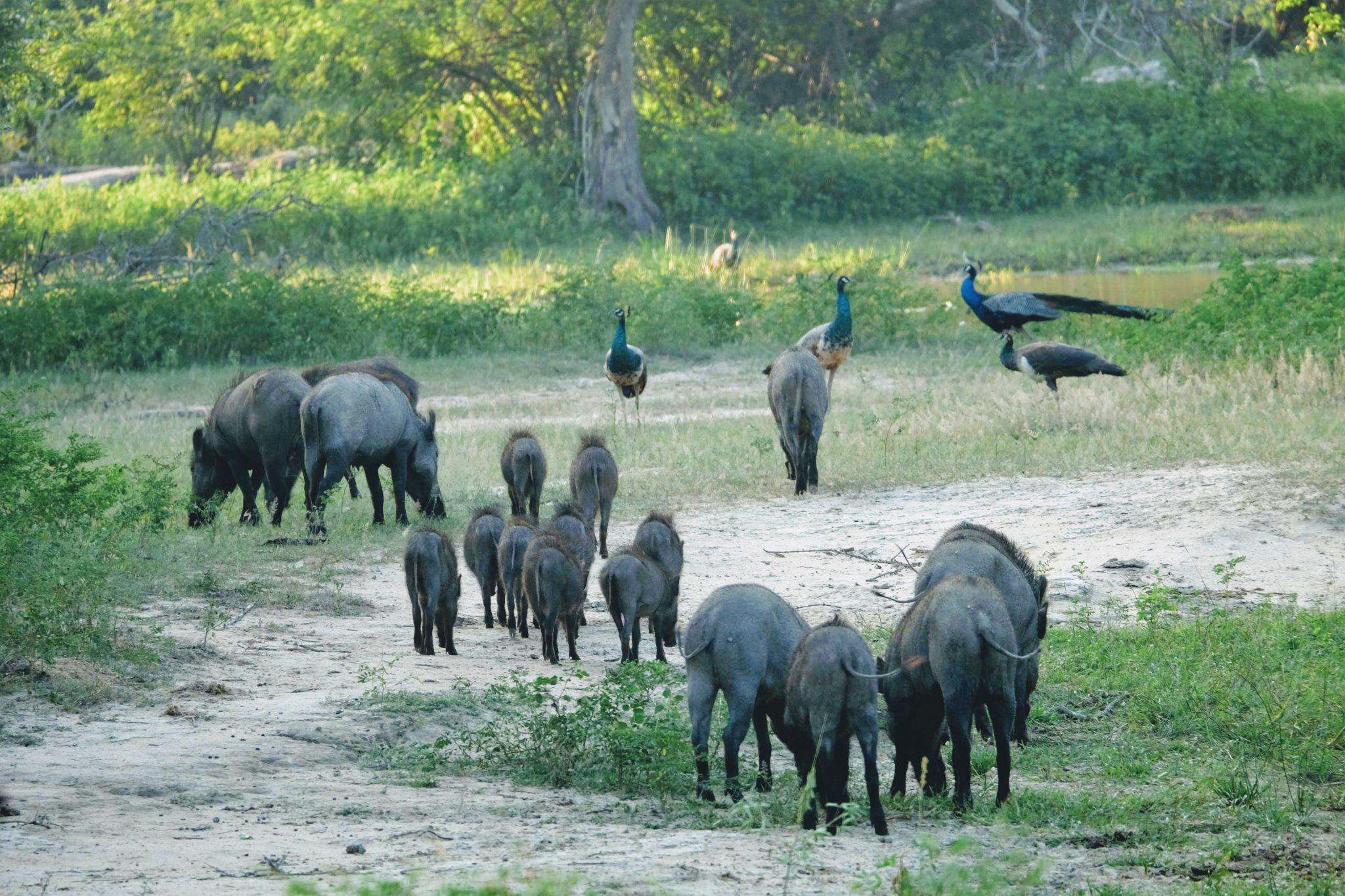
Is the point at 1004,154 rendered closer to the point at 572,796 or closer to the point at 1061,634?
the point at 1061,634

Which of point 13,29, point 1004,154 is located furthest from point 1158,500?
point 1004,154

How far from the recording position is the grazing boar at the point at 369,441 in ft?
40.5

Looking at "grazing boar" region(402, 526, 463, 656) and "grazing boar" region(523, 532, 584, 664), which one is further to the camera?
"grazing boar" region(402, 526, 463, 656)

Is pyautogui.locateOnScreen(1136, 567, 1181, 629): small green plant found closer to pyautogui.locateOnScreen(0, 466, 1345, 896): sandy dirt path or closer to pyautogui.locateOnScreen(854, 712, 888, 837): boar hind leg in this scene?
pyautogui.locateOnScreen(0, 466, 1345, 896): sandy dirt path

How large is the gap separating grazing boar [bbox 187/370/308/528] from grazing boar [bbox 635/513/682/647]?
4.37 m

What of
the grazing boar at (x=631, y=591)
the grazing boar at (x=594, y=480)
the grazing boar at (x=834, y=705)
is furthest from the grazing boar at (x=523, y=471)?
the grazing boar at (x=834, y=705)

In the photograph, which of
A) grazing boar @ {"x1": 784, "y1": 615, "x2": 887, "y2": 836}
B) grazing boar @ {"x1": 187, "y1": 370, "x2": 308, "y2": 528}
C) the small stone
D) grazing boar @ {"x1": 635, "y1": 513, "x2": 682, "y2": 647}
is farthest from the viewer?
grazing boar @ {"x1": 187, "y1": 370, "x2": 308, "y2": 528}

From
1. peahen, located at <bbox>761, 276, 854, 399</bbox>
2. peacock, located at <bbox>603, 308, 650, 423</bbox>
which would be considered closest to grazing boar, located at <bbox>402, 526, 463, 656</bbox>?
peacock, located at <bbox>603, 308, 650, 423</bbox>

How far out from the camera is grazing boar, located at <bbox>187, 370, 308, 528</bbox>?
12.9 meters

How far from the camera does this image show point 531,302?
2427cm

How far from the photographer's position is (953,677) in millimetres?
6367

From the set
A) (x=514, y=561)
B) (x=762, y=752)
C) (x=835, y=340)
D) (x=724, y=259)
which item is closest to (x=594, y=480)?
(x=514, y=561)

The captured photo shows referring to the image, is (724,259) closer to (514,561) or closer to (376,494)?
(376,494)

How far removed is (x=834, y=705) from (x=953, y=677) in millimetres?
483
